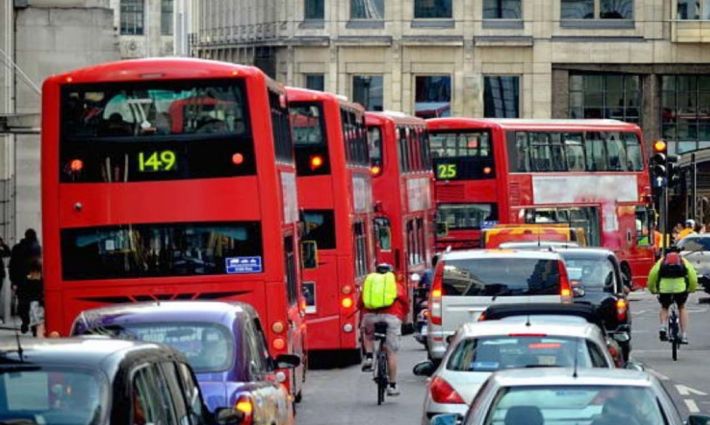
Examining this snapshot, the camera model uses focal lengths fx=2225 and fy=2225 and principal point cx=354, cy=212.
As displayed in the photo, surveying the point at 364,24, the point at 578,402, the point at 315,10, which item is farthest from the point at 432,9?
the point at 578,402

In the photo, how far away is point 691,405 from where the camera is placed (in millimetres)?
23781

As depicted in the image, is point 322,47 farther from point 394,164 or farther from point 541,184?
point 394,164

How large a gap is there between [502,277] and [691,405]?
3.07 m

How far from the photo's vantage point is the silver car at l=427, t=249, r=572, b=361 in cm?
2564

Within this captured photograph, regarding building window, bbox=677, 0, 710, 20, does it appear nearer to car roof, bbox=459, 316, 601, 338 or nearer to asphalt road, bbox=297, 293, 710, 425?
asphalt road, bbox=297, 293, 710, 425

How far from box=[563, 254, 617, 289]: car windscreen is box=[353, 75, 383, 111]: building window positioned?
55.4 meters

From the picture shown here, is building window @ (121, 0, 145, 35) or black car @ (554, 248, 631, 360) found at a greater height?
building window @ (121, 0, 145, 35)

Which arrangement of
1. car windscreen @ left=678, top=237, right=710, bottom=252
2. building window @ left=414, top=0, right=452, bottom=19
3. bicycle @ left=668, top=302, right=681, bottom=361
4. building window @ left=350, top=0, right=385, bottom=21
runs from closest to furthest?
1. bicycle @ left=668, top=302, right=681, bottom=361
2. car windscreen @ left=678, top=237, right=710, bottom=252
3. building window @ left=414, top=0, right=452, bottom=19
4. building window @ left=350, top=0, right=385, bottom=21

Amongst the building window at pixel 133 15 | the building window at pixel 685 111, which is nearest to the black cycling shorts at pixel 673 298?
the building window at pixel 685 111

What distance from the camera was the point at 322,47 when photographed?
85062mm

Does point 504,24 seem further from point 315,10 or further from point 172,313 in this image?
point 172,313

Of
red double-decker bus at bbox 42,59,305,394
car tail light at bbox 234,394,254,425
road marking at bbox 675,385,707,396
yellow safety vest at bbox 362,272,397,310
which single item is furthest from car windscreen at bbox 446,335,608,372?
road marking at bbox 675,385,707,396

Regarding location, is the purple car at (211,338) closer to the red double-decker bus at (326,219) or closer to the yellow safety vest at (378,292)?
the yellow safety vest at (378,292)

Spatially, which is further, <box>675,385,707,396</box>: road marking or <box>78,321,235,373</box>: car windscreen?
<box>675,385,707,396</box>: road marking
